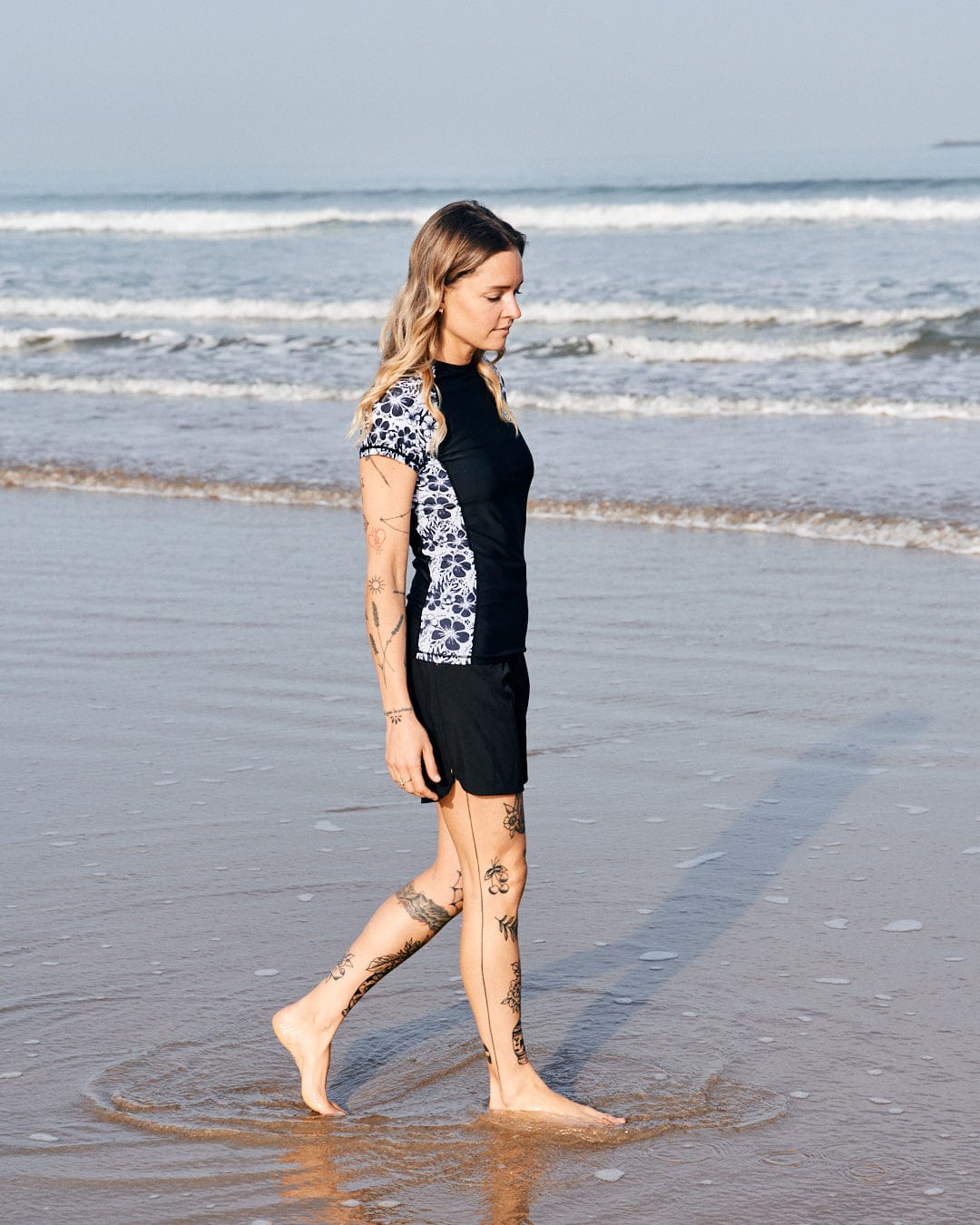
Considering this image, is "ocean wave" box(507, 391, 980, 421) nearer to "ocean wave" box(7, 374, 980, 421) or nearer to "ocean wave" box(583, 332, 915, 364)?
"ocean wave" box(7, 374, 980, 421)

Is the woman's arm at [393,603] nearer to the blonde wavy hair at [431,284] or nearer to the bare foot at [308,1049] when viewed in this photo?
the blonde wavy hair at [431,284]

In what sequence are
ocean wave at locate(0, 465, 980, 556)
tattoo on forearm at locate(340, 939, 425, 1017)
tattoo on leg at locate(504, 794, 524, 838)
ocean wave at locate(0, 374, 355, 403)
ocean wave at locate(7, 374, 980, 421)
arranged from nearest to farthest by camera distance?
tattoo on leg at locate(504, 794, 524, 838) → tattoo on forearm at locate(340, 939, 425, 1017) → ocean wave at locate(0, 465, 980, 556) → ocean wave at locate(7, 374, 980, 421) → ocean wave at locate(0, 374, 355, 403)

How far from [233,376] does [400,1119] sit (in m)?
15.9

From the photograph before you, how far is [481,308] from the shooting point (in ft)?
10.0

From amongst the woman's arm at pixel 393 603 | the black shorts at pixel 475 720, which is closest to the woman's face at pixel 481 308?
the woman's arm at pixel 393 603

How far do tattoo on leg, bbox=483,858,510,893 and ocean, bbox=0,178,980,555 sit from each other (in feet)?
21.3

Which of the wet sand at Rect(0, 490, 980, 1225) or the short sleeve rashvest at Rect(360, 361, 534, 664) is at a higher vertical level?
the short sleeve rashvest at Rect(360, 361, 534, 664)

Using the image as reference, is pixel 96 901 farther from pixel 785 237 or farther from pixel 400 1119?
pixel 785 237

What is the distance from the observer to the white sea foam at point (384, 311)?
68.7 feet

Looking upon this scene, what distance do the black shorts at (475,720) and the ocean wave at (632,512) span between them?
652 centimetres

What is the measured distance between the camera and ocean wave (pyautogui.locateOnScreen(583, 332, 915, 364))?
18.6m

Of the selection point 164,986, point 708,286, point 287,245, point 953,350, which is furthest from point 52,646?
point 287,245

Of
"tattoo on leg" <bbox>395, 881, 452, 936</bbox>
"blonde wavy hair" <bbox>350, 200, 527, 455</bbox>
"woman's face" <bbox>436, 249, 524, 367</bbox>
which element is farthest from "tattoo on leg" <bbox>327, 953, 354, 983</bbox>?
"woman's face" <bbox>436, 249, 524, 367</bbox>

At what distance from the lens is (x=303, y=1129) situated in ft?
10.7
